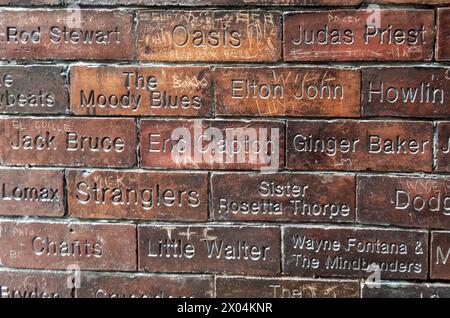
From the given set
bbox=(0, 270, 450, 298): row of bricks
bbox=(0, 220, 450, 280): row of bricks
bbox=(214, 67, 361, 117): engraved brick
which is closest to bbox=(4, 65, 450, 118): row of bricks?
bbox=(214, 67, 361, 117): engraved brick

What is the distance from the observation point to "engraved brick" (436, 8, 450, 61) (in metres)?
1.84

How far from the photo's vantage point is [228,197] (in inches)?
77.4

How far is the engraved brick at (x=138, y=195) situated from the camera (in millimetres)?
1976

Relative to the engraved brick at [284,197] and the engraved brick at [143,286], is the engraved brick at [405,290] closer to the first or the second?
the engraved brick at [284,197]

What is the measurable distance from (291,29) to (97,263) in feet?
3.58

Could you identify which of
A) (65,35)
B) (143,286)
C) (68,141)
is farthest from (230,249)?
(65,35)

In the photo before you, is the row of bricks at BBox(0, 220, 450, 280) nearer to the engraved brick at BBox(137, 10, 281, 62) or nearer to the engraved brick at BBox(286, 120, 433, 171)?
the engraved brick at BBox(286, 120, 433, 171)

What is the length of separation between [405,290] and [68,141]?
4.31ft

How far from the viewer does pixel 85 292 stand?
2.04 meters

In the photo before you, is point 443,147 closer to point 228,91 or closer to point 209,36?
point 228,91

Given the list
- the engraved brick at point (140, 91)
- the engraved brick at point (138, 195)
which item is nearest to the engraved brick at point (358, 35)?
the engraved brick at point (140, 91)

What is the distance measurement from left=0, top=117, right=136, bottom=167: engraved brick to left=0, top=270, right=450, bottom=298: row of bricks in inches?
16.6

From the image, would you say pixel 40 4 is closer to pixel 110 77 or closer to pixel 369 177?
pixel 110 77

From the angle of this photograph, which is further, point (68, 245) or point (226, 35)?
point (68, 245)
